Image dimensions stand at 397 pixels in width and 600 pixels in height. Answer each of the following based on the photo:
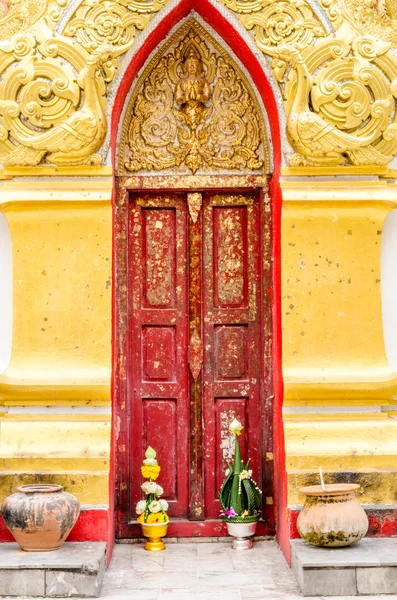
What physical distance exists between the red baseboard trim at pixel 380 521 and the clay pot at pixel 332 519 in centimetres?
27

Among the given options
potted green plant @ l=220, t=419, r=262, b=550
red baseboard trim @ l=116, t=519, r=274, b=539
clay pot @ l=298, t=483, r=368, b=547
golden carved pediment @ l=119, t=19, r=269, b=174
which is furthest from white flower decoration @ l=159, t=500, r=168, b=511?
golden carved pediment @ l=119, t=19, r=269, b=174

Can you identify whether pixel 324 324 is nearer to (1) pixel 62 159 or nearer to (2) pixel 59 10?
(1) pixel 62 159

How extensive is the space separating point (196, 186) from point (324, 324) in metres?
1.42

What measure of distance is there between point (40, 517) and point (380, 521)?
86.6 inches

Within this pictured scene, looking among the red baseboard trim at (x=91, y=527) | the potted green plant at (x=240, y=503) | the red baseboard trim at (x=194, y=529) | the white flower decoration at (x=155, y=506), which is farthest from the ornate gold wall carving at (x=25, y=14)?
the red baseboard trim at (x=194, y=529)

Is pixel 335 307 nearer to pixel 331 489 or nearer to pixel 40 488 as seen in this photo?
pixel 331 489

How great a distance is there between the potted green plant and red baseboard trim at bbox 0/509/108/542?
96 cm

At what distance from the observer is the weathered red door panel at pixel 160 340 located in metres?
6.96

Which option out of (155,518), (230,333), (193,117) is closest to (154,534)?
(155,518)

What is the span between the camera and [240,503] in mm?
6609

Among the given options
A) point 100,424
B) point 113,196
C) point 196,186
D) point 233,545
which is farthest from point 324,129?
point 233,545

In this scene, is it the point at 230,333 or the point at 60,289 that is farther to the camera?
the point at 230,333

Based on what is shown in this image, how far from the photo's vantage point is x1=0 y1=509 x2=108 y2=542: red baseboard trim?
20.0 feet

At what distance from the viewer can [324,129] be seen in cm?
644
